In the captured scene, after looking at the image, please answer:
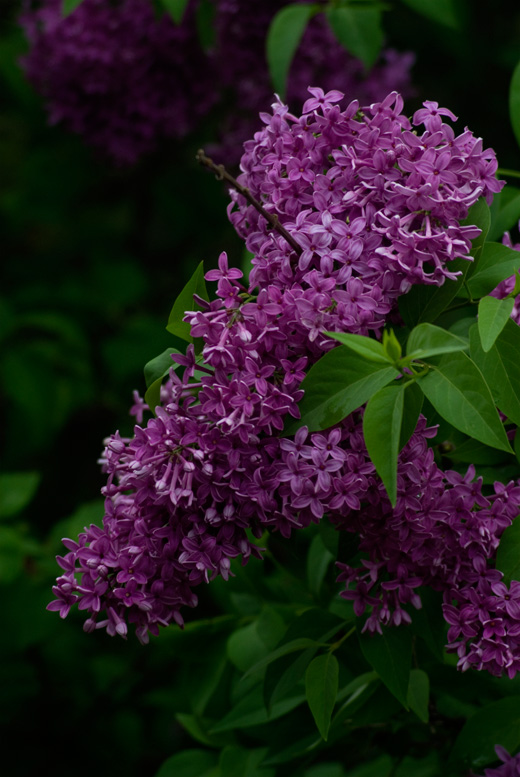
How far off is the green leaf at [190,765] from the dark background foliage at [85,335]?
1.37 feet

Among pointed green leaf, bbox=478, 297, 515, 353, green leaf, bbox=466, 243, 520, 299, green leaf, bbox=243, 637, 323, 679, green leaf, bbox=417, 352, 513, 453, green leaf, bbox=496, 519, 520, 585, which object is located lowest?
green leaf, bbox=243, 637, 323, 679

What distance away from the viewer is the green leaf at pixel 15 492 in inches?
70.7

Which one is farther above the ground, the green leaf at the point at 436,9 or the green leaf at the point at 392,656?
the green leaf at the point at 436,9

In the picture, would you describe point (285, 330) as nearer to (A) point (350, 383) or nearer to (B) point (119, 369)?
(A) point (350, 383)

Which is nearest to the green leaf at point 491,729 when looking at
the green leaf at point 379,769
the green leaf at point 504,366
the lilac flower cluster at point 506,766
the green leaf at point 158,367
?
the lilac flower cluster at point 506,766

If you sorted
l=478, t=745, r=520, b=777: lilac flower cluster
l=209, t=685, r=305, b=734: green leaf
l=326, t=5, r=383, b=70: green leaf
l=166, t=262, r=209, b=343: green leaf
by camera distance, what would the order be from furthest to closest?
l=326, t=5, r=383, b=70: green leaf → l=209, t=685, r=305, b=734: green leaf → l=478, t=745, r=520, b=777: lilac flower cluster → l=166, t=262, r=209, b=343: green leaf

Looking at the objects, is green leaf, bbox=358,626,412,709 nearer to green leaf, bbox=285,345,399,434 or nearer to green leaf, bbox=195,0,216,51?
green leaf, bbox=285,345,399,434

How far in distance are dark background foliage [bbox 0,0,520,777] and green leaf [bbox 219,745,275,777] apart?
478 millimetres

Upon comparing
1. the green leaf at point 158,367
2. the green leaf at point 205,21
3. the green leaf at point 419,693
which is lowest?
the green leaf at point 419,693

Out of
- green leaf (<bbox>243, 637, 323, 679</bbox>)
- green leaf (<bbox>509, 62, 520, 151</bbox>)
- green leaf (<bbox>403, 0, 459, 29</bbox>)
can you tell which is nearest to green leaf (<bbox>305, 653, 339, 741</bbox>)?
green leaf (<bbox>243, 637, 323, 679</bbox>)

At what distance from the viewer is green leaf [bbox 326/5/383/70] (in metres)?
1.70

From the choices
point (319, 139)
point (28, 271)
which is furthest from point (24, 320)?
point (319, 139)

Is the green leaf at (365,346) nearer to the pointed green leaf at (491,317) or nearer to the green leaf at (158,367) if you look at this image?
the pointed green leaf at (491,317)

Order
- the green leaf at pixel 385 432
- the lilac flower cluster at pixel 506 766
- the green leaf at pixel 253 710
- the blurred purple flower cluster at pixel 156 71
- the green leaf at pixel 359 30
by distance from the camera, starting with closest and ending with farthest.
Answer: the green leaf at pixel 385 432 → the lilac flower cluster at pixel 506 766 → the green leaf at pixel 253 710 → the green leaf at pixel 359 30 → the blurred purple flower cluster at pixel 156 71
